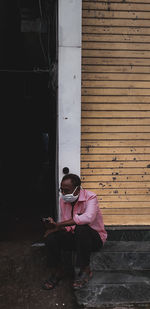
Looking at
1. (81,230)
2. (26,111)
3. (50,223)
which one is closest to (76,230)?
(81,230)

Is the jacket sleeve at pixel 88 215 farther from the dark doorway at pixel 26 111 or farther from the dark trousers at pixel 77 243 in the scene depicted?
the dark doorway at pixel 26 111

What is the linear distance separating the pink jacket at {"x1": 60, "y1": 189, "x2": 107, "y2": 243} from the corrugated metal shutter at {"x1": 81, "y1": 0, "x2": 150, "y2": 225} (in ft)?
2.28

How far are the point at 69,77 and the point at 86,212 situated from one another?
6.72 ft

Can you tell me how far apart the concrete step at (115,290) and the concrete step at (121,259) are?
0.38 feet

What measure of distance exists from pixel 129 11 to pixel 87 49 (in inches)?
35.5

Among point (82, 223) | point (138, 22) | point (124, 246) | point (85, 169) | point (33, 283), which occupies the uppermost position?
point (138, 22)

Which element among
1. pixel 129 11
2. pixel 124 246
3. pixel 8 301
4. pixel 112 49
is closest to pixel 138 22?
pixel 129 11

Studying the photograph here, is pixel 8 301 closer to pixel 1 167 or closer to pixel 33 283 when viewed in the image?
pixel 33 283

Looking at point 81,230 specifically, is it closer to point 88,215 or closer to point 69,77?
point 88,215

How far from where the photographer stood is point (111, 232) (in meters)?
4.36

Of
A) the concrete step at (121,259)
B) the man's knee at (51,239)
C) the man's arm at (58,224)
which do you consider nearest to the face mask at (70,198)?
the man's arm at (58,224)

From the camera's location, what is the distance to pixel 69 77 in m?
4.10

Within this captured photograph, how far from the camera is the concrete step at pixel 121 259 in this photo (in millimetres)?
3902

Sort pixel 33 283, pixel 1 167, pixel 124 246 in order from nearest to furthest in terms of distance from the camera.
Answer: pixel 33 283, pixel 124 246, pixel 1 167
